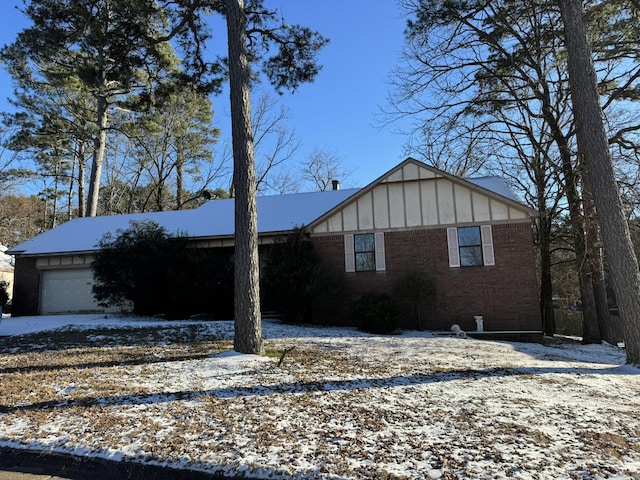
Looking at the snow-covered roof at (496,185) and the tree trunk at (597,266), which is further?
the snow-covered roof at (496,185)

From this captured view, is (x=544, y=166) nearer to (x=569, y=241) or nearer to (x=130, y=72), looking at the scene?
(x=569, y=241)

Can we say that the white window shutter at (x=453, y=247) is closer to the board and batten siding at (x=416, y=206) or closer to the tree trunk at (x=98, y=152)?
the board and batten siding at (x=416, y=206)

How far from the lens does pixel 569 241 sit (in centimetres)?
1747

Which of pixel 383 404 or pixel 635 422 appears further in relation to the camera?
pixel 383 404

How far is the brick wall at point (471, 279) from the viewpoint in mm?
13820

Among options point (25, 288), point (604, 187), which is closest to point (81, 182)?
point (25, 288)

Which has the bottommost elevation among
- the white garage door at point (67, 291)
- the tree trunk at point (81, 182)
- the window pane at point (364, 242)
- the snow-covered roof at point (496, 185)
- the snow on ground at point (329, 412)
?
the snow on ground at point (329, 412)

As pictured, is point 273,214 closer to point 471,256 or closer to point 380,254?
point 380,254

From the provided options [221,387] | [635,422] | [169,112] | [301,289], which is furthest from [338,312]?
[169,112]

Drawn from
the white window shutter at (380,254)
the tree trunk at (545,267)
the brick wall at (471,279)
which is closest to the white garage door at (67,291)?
the brick wall at (471,279)

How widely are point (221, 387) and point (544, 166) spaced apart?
15919mm

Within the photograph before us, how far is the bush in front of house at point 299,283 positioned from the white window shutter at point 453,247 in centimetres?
382

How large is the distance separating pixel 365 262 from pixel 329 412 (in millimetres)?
10531

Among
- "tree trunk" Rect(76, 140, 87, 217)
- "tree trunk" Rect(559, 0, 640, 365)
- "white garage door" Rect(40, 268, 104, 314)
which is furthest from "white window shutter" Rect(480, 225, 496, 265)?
"tree trunk" Rect(76, 140, 87, 217)
